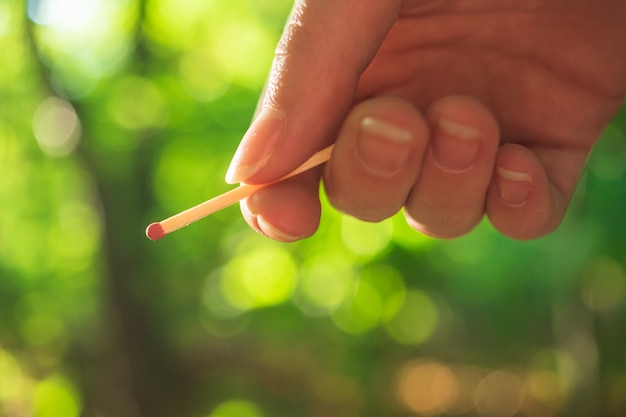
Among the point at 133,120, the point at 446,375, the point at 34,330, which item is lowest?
the point at 446,375

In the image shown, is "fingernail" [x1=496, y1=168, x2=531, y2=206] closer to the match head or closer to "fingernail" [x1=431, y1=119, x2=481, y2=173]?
"fingernail" [x1=431, y1=119, x2=481, y2=173]

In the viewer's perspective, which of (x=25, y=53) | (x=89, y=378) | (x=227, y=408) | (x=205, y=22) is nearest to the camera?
(x=25, y=53)

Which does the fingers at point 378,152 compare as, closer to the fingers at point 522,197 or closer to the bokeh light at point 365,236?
the fingers at point 522,197

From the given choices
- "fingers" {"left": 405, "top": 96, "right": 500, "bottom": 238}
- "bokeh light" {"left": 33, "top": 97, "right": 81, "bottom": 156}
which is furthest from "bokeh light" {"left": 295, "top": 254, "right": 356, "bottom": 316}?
"fingers" {"left": 405, "top": 96, "right": 500, "bottom": 238}

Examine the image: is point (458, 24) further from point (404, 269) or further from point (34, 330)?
point (34, 330)

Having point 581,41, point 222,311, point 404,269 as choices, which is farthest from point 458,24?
point 222,311

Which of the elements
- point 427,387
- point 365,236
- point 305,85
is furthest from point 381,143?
Result: point 427,387
